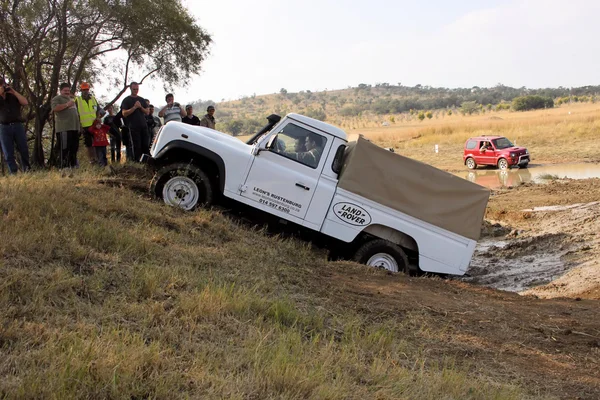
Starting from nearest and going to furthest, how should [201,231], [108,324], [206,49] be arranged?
[108,324], [201,231], [206,49]

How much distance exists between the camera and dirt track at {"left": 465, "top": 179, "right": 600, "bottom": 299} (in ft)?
30.9

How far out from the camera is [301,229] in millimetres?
8945

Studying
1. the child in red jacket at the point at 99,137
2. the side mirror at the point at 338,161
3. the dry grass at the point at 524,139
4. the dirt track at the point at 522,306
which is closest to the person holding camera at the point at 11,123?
the child in red jacket at the point at 99,137

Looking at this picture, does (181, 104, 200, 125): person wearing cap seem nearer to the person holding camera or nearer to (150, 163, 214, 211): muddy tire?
the person holding camera

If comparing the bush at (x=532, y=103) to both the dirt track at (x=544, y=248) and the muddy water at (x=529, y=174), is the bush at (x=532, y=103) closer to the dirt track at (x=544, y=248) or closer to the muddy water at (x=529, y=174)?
the muddy water at (x=529, y=174)

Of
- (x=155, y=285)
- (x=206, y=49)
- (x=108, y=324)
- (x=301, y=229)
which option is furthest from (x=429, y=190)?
(x=206, y=49)

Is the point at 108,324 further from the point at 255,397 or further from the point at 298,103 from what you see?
the point at 298,103

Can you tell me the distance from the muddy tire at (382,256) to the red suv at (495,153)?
23.9 m

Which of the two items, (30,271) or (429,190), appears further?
(429,190)

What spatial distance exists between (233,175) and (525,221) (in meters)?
9.29

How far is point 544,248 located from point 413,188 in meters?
4.28

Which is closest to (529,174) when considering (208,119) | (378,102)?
(208,119)

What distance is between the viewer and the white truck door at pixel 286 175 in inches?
341

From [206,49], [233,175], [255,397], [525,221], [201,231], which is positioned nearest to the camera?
[255,397]
